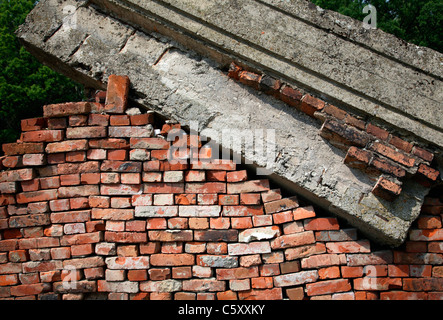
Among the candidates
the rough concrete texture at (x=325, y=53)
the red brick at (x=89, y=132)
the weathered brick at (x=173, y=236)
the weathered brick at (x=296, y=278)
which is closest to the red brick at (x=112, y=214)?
the weathered brick at (x=173, y=236)

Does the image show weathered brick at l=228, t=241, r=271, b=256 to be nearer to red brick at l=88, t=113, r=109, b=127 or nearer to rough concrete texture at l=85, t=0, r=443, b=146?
rough concrete texture at l=85, t=0, r=443, b=146

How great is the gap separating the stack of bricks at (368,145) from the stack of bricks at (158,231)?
1.53 ft

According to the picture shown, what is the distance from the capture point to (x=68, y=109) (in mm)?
2912

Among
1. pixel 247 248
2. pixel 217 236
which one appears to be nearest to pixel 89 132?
pixel 217 236

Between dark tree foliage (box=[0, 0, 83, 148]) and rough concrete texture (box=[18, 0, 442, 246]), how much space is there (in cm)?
867

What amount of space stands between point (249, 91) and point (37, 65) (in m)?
11.0

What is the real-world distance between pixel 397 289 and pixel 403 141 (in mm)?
1239

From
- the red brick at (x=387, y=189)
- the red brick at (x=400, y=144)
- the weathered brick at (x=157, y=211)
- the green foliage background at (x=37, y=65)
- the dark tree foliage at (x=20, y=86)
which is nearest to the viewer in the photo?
the red brick at (x=387, y=189)

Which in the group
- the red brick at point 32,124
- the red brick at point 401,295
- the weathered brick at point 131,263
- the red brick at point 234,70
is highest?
the red brick at point 234,70

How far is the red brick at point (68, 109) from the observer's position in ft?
9.48

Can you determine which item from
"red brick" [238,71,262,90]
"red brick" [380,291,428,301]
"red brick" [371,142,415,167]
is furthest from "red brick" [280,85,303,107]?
"red brick" [380,291,428,301]

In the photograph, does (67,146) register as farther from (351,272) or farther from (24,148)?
(351,272)

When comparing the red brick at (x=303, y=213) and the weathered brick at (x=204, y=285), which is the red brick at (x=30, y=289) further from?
the red brick at (x=303, y=213)

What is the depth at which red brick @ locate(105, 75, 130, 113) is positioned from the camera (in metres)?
2.89
